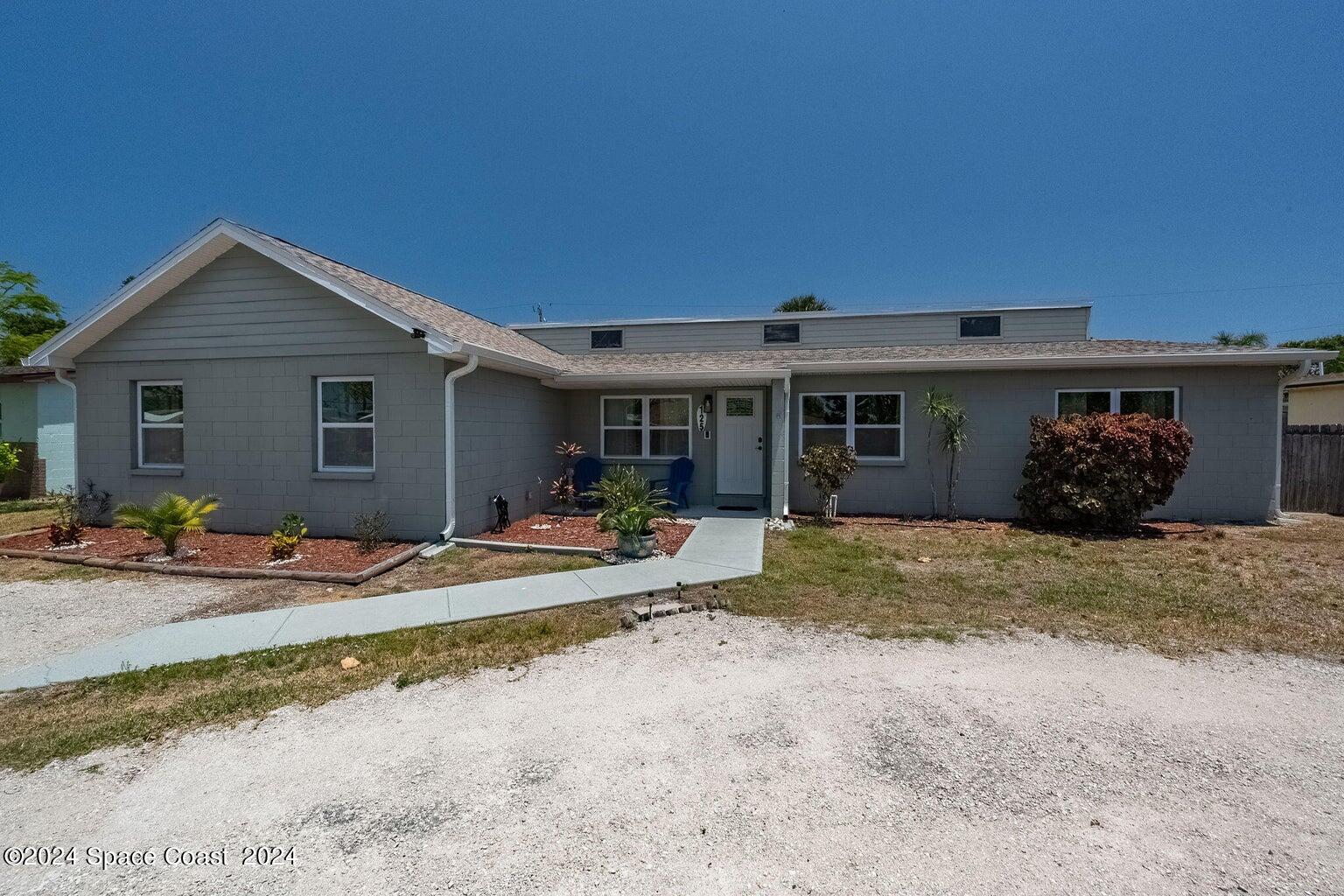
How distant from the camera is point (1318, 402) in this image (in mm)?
15828

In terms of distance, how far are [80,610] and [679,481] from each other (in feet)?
28.6

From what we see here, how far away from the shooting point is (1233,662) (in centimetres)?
421

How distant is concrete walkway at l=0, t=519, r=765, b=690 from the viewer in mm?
4484

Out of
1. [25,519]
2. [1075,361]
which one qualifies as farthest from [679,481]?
[25,519]

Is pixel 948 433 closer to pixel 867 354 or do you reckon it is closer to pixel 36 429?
pixel 867 354

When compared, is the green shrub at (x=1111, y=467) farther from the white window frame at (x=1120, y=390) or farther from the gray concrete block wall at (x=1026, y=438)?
the gray concrete block wall at (x=1026, y=438)

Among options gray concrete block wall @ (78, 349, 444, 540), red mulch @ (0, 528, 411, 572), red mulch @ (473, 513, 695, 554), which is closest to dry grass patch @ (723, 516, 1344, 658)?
red mulch @ (473, 513, 695, 554)

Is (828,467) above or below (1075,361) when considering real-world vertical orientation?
below

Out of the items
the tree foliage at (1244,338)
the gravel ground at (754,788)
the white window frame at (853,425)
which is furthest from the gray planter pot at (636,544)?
the tree foliage at (1244,338)

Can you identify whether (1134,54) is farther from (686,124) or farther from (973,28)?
(686,124)

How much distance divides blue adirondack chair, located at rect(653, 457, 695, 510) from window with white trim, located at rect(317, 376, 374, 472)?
554 centimetres

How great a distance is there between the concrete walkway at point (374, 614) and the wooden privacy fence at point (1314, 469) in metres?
13.1

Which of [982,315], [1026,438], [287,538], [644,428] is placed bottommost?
[287,538]

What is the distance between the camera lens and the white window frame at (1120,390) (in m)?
10.3
